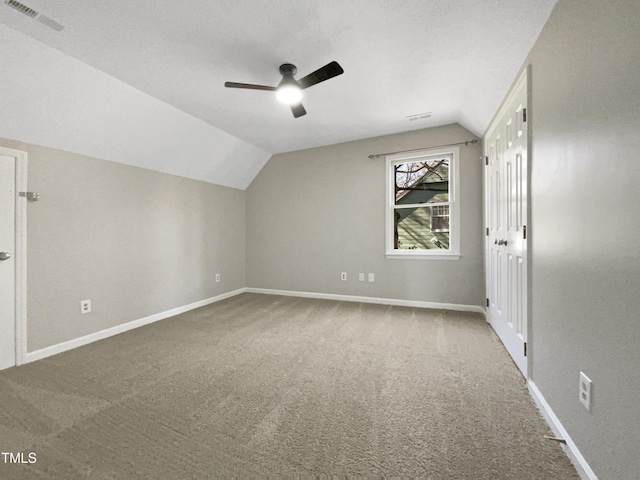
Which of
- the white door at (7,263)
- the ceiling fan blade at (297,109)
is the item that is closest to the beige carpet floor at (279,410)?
the white door at (7,263)

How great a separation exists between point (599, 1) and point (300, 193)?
149 inches

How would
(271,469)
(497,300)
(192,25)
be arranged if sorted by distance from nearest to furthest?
(271,469), (192,25), (497,300)

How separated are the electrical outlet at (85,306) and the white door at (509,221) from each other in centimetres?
398

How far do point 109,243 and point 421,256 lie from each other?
392cm

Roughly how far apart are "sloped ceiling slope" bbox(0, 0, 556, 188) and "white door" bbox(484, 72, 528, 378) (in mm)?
314

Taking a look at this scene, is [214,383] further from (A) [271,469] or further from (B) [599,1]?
(B) [599,1]

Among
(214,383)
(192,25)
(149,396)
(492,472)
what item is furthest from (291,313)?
(192,25)

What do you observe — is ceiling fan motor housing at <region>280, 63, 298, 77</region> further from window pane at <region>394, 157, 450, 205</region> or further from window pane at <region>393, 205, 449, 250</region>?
window pane at <region>393, 205, 449, 250</region>

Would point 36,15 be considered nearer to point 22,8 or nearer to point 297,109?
point 22,8

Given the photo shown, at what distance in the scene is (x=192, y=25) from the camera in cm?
178

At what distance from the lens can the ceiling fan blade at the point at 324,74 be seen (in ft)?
6.14

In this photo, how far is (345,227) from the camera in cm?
425

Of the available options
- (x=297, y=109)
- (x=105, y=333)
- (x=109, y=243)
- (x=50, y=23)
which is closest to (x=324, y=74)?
(x=297, y=109)

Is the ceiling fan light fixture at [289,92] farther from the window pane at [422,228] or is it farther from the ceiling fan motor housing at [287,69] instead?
the window pane at [422,228]
